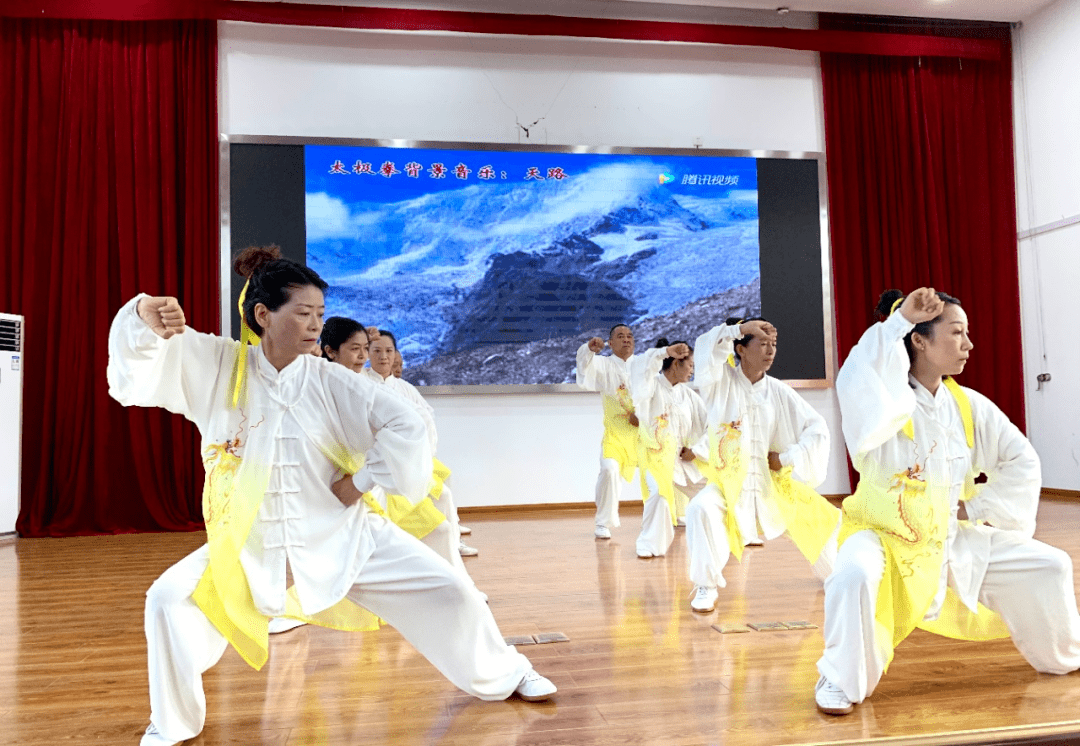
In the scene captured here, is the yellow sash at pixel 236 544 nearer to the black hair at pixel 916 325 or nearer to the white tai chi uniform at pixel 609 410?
the black hair at pixel 916 325

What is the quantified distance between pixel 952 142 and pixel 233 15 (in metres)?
6.15

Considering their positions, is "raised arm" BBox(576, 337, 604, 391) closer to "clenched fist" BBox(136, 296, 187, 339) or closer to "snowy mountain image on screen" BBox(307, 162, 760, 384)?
"snowy mountain image on screen" BBox(307, 162, 760, 384)

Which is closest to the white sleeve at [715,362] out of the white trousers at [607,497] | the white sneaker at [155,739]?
the white trousers at [607,497]

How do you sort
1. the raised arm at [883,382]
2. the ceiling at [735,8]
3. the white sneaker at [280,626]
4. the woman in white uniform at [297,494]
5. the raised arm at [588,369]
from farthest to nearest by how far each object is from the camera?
the ceiling at [735,8] → the raised arm at [588,369] → the white sneaker at [280,626] → the raised arm at [883,382] → the woman in white uniform at [297,494]

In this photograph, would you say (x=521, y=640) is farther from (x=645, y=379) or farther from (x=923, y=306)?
(x=645, y=379)

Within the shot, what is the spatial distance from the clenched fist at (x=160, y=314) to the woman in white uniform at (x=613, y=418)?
11.7ft

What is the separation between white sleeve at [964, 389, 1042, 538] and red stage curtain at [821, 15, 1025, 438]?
16.9 feet

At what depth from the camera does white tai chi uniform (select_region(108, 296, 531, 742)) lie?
7.28ft

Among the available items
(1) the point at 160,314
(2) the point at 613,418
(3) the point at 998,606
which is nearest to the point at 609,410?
(2) the point at 613,418

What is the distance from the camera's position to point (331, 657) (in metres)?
2.93

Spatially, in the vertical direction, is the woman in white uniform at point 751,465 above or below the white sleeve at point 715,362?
below

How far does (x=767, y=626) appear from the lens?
3.13m

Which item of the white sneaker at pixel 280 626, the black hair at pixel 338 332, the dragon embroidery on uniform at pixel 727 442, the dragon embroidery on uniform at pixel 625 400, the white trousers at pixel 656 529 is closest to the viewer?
the white sneaker at pixel 280 626

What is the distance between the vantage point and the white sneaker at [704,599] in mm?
3416
